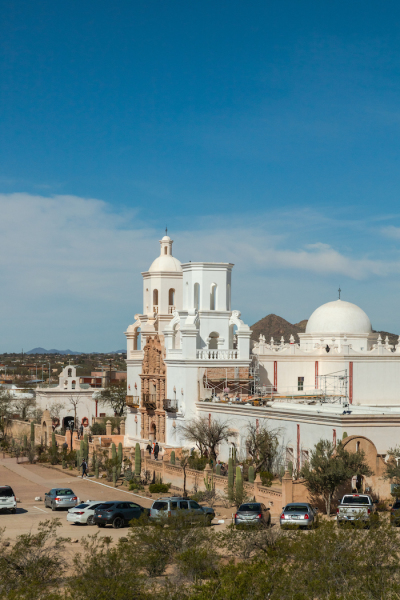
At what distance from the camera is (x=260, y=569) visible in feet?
52.5

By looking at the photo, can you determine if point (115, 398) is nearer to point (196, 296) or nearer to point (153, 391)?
point (153, 391)

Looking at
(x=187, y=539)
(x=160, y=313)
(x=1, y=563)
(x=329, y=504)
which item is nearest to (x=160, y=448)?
(x=160, y=313)

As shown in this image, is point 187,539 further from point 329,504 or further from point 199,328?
point 199,328

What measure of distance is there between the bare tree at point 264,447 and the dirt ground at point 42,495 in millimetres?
4748

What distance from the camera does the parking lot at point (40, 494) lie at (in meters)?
27.9

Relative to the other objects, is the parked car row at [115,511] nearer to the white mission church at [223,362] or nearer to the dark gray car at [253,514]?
the dark gray car at [253,514]

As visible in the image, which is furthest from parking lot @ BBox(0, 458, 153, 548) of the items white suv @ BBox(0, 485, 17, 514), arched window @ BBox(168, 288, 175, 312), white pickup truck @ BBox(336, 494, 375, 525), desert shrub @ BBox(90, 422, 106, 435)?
arched window @ BBox(168, 288, 175, 312)

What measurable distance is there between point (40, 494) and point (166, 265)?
69.1 ft

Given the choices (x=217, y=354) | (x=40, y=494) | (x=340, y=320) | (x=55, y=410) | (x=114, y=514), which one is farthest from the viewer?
(x=55, y=410)

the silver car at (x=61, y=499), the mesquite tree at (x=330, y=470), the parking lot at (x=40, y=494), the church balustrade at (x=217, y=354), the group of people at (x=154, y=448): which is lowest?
the parking lot at (x=40, y=494)

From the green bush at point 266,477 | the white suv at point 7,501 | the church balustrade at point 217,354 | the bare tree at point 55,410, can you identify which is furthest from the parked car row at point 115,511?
the bare tree at point 55,410

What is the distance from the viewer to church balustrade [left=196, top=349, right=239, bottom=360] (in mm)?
46844

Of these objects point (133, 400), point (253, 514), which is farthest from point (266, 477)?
point (133, 400)

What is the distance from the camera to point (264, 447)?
37.1 metres
